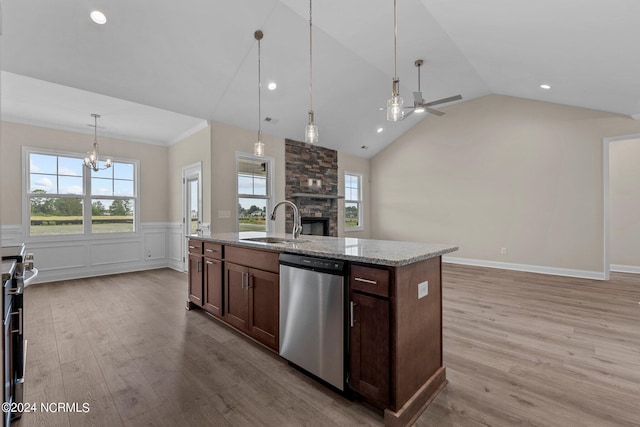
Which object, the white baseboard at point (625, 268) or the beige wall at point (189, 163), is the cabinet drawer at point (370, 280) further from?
the white baseboard at point (625, 268)

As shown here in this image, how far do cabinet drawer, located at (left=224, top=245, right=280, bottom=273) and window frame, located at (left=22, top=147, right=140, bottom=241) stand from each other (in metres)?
4.16

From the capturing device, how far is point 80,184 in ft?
18.1

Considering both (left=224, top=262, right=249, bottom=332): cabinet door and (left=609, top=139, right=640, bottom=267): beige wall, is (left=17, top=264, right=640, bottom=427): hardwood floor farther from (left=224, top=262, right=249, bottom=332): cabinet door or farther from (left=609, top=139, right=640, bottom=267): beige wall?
(left=609, top=139, right=640, bottom=267): beige wall

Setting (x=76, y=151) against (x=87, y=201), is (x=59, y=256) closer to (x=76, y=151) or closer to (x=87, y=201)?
(x=87, y=201)

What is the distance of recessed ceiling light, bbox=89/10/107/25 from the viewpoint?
3.07m

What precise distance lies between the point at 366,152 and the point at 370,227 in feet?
6.70

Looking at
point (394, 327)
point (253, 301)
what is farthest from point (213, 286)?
point (394, 327)

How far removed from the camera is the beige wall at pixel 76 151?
4.77m

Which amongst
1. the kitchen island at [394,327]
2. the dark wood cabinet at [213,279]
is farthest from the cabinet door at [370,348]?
the dark wood cabinet at [213,279]

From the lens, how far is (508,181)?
5.88m

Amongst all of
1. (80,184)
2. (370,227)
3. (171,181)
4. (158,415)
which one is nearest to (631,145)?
(370,227)

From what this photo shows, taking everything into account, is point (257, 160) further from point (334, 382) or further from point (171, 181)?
point (334, 382)

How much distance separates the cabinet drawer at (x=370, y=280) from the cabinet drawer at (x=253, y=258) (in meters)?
0.77

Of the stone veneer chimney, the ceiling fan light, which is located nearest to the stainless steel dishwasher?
the ceiling fan light
